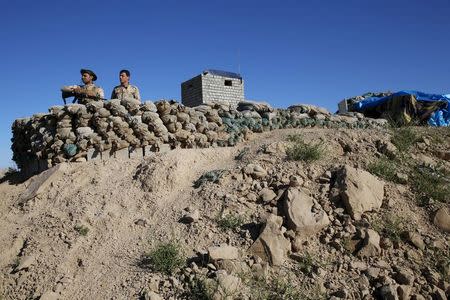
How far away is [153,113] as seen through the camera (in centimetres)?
595

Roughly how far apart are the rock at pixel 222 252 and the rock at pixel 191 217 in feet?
2.05

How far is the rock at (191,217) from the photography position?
13.7ft

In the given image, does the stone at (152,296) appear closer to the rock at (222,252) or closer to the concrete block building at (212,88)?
the rock at (222,252)

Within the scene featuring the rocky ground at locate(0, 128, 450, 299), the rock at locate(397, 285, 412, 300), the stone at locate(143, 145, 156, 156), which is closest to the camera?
the rock at locate(397, 285, 412, 300)

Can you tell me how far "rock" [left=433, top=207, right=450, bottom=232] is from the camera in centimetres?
419

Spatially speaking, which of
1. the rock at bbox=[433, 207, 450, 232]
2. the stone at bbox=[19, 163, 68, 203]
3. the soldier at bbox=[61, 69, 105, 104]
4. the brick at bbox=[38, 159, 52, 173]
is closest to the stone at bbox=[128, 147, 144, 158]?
the stone at bbox=[19, 163, 68, 203]

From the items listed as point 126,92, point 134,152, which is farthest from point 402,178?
point 126,92

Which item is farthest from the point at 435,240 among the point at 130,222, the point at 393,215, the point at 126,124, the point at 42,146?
the point at 42,146

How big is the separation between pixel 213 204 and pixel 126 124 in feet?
7.02

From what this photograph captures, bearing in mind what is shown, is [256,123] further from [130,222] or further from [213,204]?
[130,222]

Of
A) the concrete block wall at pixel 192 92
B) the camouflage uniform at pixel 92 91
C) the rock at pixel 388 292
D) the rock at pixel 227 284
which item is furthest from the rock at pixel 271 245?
the concrete block wall at pixel 192 92

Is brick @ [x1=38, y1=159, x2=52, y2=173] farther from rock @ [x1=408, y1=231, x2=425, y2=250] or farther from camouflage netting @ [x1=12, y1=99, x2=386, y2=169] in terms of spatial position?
rock @ [x1=408, y1=231, x2=425, y2=250]

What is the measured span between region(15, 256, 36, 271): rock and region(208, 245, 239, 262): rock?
1.93 metres

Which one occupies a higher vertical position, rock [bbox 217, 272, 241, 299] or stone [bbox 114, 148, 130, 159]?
stone [bbox 114, 148, 130, 159]
